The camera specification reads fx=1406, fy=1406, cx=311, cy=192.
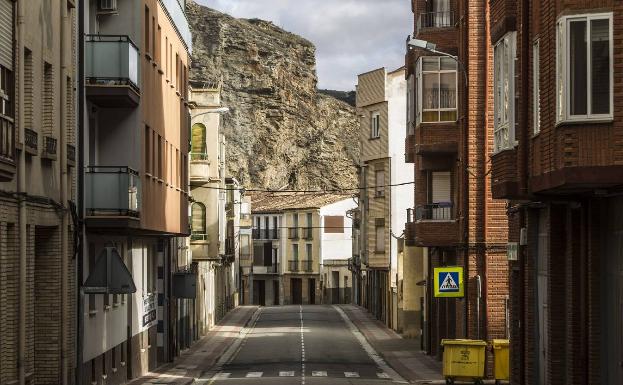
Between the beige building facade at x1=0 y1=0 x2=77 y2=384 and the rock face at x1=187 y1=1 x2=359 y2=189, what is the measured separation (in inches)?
4648

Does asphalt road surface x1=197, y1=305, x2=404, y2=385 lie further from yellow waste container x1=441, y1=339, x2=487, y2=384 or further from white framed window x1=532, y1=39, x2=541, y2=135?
white framed window x1=532, y1=39, x2=541, y2=135

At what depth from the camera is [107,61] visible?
1055 inches

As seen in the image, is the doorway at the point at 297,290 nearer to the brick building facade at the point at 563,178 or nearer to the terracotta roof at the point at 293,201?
the terracotta roof at the point at 293,201

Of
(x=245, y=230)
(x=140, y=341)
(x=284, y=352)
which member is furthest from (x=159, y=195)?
(x=245, y=230)

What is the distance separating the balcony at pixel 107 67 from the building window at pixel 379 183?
39.4m

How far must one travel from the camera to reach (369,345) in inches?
2050

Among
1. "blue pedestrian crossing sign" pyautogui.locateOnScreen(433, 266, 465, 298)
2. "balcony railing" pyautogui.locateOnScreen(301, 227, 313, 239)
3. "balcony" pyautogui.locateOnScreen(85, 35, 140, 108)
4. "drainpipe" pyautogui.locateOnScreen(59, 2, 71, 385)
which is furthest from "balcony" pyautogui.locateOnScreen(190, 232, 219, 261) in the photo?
"balcony railing" pyautogui.locateOnScreen(301, 227, 313, 239)

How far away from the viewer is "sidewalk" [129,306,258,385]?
3588cm

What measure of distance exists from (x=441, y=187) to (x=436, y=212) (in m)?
1.95

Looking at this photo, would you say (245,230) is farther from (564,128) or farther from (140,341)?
(564,128)

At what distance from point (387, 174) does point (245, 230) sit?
51.4m

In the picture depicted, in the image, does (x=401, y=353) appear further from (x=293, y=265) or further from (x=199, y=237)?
(x=293, y=265)

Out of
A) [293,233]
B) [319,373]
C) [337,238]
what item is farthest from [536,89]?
[293,233]

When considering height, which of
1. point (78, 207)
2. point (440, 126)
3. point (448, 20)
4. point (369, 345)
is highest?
point (448, 20)
